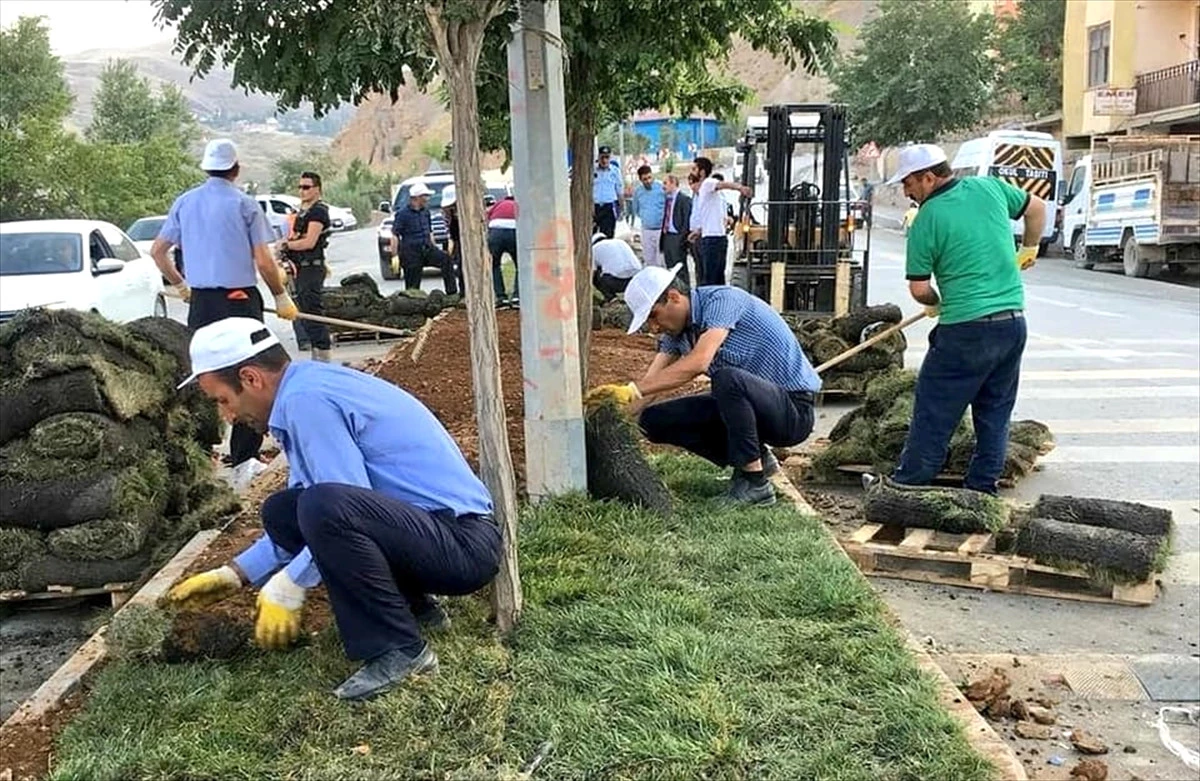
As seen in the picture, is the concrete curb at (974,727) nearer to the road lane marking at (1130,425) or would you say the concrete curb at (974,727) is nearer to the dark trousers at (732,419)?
the dark trousers at (732,419)

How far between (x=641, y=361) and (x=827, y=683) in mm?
5713

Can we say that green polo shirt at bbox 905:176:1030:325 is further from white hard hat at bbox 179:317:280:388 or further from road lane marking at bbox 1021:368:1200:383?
road lane marking at bbox 1021:368:1200:383

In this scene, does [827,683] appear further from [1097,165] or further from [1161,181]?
[1097,165]

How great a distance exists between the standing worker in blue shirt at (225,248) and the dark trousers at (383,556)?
3.35 m

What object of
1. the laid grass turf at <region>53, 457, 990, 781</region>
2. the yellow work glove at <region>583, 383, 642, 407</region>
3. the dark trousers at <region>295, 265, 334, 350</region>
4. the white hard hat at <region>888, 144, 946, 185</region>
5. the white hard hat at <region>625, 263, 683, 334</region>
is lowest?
the laid grass turf at <region>53, 457, 990, 781</region>

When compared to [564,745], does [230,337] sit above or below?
above

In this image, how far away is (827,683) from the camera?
10.9ft

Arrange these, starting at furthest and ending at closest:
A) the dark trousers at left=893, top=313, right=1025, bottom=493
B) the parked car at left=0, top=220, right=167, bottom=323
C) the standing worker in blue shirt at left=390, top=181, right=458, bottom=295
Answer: the standing worker in blue shirt at left=390, top=181, right=458, bottom=295 → the parked car at left=0, top=220, right=167, bottom=323 → the dark trousers at left=893, top=313, right=1025, bottom=493

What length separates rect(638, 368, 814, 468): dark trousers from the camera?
5.09m

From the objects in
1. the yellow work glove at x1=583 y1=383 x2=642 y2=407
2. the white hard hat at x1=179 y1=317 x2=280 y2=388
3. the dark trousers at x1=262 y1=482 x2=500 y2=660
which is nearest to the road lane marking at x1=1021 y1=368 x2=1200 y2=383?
the yellow work glove at x1=583 y1=383 x2=642 y2=407

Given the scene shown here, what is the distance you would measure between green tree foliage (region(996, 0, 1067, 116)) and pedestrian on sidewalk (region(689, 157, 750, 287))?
1228 inches

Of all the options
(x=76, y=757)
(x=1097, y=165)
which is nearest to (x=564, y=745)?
(x=76, y=757)

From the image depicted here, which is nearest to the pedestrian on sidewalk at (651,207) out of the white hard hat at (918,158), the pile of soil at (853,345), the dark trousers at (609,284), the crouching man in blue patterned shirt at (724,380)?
the dark trousers at (609,284)

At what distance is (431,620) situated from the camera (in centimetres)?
365
